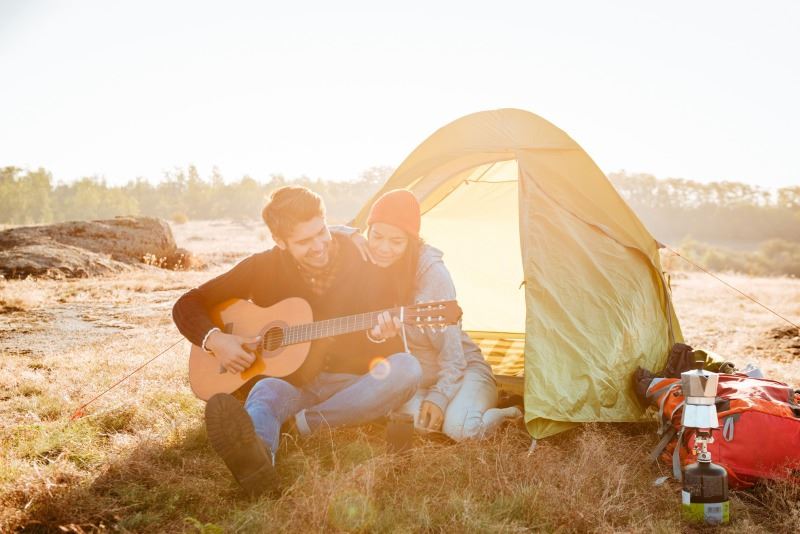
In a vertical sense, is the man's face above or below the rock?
above

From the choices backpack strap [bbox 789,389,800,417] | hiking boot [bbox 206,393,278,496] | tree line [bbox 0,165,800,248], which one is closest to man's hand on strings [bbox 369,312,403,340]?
hiking boot [bbox 206,393,278,496]

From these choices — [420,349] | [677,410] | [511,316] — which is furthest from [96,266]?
[677,410]

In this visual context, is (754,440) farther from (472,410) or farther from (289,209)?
(289,209)

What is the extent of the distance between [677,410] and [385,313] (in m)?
1.64

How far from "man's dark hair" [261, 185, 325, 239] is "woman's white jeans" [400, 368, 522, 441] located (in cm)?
127

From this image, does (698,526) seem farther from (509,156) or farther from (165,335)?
(165,335)

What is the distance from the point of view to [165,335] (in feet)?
20.7

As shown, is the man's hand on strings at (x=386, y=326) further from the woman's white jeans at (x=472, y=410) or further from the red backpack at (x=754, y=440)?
the red backpack at (x=754, y=440)

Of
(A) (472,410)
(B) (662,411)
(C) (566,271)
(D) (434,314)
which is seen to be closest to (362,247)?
(D) (434,314)

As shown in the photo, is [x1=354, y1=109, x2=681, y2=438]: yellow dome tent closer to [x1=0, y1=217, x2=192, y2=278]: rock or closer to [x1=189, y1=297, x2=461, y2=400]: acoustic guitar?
[x1=189, y1=297, x2=461, y2=400]: acoustic guitar

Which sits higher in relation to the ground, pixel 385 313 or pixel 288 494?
pixel 385 313

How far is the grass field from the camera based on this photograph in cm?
246

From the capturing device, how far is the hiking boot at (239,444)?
253cm

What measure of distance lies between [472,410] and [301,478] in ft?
3.85
